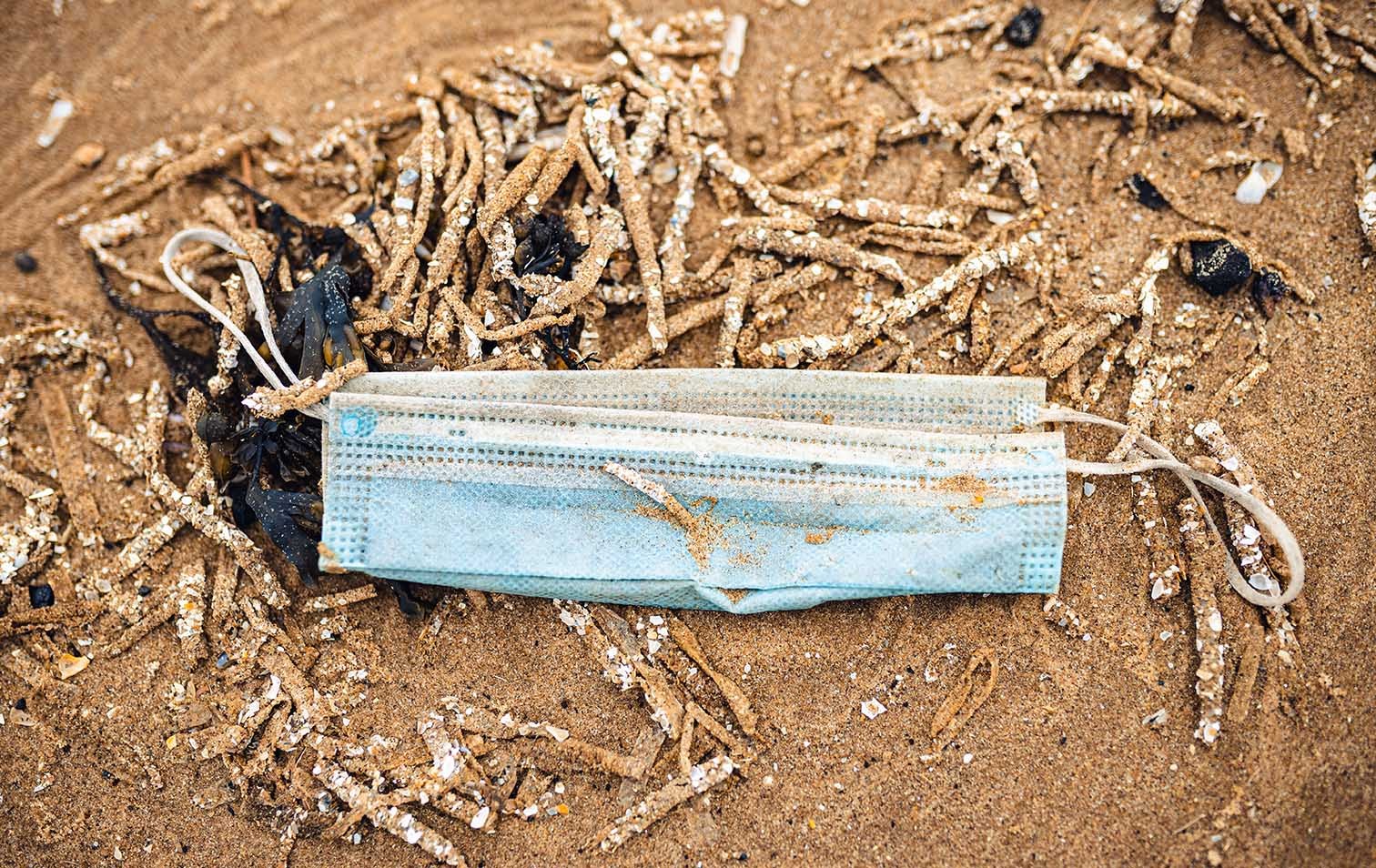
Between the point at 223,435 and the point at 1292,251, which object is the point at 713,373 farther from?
the point at 1292,251

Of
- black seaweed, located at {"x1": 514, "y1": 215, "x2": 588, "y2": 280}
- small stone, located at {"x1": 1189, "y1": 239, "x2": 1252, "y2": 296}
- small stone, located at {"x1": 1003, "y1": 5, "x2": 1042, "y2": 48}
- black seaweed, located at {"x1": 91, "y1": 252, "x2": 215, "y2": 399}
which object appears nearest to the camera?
small stone, located at {"x1": 1189, "y1": 239, "x2": 1252, "y2": 296}

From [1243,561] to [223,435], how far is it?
360 cm

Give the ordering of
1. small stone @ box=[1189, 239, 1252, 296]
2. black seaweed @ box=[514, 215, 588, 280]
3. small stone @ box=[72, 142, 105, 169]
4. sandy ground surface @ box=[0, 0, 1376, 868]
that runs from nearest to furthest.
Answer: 1. sandy ground surface @ box=[0, 0, 1376, 868]
2. small stone @ box=[1189, 239, 1252, 296]
3. black seaweed @ box=[514, 215, 588, 280]
4. small stone @ box=[72, 142, 105, 169]

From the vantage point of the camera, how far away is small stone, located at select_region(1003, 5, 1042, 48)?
3.53 meters

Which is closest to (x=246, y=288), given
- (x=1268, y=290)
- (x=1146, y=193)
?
(x=1146, y=193)

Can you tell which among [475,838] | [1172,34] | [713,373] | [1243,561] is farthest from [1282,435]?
[475,838]

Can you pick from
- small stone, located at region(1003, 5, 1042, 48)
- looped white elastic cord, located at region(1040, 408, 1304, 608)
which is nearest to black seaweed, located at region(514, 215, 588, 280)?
looped white elastic cord, located at region(1040, 408, 1304, 608)

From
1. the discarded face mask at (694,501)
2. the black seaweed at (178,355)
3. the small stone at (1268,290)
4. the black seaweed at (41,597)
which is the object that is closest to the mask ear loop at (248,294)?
the black seaweed at (178,355)

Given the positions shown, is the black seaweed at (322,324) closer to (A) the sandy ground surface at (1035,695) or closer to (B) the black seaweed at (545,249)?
(B) the black seaweed at (545,249)

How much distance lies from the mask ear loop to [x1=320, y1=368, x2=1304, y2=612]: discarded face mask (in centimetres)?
28

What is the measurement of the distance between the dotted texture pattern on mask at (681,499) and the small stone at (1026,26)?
1.77m

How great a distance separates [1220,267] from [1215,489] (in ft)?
2.66

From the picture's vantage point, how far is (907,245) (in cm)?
329

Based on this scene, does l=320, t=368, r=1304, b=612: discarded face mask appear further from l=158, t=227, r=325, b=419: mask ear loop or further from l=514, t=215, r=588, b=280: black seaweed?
l=514, t=215, r=588, b=280: black seaweed
